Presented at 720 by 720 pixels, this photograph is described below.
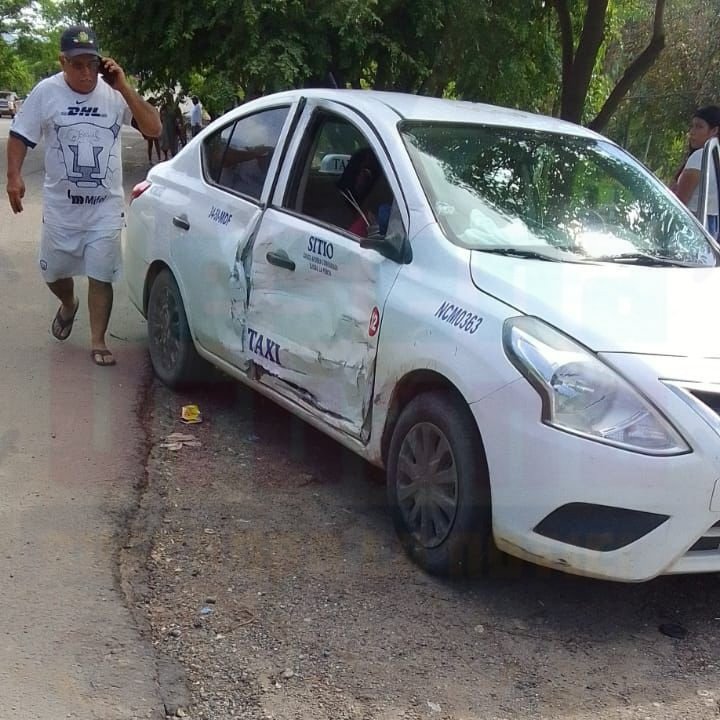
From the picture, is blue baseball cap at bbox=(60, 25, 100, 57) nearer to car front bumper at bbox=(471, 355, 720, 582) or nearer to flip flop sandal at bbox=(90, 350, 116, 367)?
flip flop sandal at bbox=(90, 350, 116, 367)

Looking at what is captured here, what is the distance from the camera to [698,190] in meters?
6.06

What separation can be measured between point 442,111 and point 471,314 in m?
1.46

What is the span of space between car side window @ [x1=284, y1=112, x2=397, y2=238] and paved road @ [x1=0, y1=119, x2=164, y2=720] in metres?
1.51

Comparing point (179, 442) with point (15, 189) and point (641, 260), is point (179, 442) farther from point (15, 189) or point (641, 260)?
point (641, 260)

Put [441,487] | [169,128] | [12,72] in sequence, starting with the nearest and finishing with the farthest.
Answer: [441,487], [169,128], [12,72]

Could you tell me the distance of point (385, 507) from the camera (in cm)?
446

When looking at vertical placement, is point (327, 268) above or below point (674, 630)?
above

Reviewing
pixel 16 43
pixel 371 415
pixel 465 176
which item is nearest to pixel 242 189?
pixel 465 176

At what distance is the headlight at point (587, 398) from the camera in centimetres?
307

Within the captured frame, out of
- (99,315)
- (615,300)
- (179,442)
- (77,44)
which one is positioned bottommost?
(179,442)

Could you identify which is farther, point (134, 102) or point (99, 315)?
point (99, 315)

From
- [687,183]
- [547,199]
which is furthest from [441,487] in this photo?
[687,183]

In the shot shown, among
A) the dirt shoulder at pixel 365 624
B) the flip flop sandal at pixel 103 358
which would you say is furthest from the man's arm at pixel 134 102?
the dirt shoulder at pixel 365 624

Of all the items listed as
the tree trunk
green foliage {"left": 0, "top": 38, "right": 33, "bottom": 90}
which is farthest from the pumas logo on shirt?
green foliage {"left": 0, "top": 38, "right": 33, "bottom": 90}
